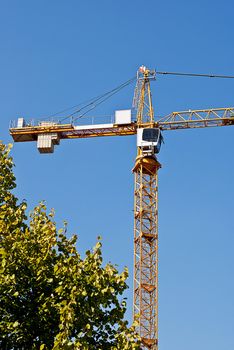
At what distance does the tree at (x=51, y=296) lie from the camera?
47.6 ft

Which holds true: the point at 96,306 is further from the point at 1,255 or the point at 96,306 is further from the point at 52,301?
the point at 1,255

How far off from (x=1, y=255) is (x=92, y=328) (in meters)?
2.85


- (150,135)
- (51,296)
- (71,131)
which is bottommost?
(51,296)

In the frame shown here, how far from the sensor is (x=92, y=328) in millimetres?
14633

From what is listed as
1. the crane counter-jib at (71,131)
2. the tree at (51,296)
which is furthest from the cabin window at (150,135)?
the tree at (51,296)

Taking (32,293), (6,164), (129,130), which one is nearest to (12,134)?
(129,130)

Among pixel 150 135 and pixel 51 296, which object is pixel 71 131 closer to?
pixel 150 135

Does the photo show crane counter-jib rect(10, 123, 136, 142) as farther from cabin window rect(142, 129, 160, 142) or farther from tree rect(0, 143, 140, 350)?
tree rect(0, 143, 140, 350)

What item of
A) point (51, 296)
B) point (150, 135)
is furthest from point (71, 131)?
point (51, 296)

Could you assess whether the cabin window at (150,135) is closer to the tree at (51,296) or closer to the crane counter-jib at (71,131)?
the crane counter-jib at (71,131)

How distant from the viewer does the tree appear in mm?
14516

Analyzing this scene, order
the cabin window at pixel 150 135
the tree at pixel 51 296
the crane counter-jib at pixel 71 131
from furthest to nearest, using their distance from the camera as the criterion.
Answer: the crane counter-jib at pixel 71 131
the cabin window at pixel 150 135
the tree at pixel 51 296

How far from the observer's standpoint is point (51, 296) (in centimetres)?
1492

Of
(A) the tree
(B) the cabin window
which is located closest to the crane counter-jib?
(B) the cabin window
